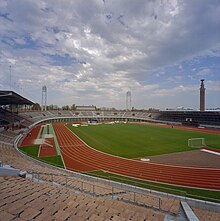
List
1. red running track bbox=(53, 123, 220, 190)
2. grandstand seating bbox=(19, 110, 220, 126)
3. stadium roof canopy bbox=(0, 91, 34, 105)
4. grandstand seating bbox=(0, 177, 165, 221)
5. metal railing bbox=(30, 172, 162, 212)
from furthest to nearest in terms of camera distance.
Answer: grandstand seating bbox=(19, 110, 220, 126) → stadium roof canopy bbox=(0, 91, 34, 105) → red running track bbox=(53, 123, 220, 190) → metal railing bbox=(30, 172, 162, 212) → grandstand seating bbox=(0, 177, 165, 221)

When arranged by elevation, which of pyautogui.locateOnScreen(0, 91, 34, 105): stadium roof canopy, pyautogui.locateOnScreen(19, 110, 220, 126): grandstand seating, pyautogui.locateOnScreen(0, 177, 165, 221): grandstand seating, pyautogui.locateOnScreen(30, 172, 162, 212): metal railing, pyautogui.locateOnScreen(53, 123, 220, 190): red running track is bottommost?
pyautogui.locateOnScreen(53, 123, 220, 190): red running track

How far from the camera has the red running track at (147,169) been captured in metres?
14.4

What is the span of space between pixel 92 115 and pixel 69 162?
72861 millimetres

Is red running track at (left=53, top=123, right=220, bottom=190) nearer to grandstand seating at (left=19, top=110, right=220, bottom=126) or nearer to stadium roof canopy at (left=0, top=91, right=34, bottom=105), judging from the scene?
stadium roof canopy at (left=0, top=91, right=34, bottom=105)

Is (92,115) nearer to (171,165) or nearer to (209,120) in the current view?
(209,120)

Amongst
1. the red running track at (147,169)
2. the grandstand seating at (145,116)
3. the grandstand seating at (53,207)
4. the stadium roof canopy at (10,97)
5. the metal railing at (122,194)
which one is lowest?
the red running track at (147,169)

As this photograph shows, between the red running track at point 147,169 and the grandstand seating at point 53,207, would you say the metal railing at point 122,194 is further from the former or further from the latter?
the red running track at point 147,169

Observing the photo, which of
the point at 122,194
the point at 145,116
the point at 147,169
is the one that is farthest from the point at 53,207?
the point at 145,116

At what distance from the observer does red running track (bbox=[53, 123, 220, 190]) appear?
567 inches

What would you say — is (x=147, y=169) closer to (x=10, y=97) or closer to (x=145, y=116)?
(x=10, y=97)

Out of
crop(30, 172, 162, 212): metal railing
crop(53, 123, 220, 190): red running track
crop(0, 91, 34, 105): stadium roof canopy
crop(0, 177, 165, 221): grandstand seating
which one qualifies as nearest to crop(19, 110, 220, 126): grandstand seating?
crop(0, 91, 34, 105): stadium roof canopy

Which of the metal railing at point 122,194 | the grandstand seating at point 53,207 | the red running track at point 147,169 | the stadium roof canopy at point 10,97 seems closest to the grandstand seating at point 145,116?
the stadium roof canopy at point 10,97

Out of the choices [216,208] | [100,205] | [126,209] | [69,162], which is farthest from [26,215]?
[69,162]

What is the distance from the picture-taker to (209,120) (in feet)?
180
